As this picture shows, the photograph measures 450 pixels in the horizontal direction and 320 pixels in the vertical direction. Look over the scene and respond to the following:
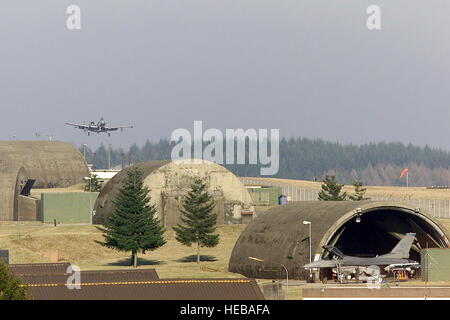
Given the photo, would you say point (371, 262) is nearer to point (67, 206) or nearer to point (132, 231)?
point (132, 231)

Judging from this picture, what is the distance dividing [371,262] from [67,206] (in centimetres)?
6959

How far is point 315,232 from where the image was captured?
90500 mm

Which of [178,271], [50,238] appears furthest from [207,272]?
[50,238]

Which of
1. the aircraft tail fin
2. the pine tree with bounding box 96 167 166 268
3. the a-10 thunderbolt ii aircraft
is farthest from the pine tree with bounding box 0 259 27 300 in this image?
the pine tree with bounding box 96 167 166 268

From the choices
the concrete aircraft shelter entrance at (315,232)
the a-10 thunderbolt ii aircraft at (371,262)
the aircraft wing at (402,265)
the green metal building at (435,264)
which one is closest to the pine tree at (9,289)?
the a-10 thunderbolt ii aircraft at (371,262)

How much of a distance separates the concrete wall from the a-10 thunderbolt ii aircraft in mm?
65850

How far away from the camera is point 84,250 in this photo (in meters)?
121

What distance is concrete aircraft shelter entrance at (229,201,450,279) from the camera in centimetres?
9000

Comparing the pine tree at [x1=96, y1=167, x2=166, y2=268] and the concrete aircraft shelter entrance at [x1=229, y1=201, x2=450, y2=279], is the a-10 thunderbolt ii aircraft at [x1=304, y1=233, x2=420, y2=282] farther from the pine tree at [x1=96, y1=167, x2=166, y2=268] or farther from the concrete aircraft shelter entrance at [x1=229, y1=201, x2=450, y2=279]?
the pine tree at [x1=96, y1=167, x2=166, y2=268]

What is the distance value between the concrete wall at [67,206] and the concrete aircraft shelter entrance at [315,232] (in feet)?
179

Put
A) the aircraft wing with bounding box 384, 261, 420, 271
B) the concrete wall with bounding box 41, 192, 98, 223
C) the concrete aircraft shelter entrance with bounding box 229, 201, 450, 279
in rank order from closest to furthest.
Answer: the concrete aircraft shelter entrance with bounding box 229, 201, 450, 279 < the aircraft wing with bounding box 384, 261, 420, 271 < the concrete wall with bounding box 41, 192, 98, 223

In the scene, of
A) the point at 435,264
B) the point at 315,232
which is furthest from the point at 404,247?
the point at 315,232
